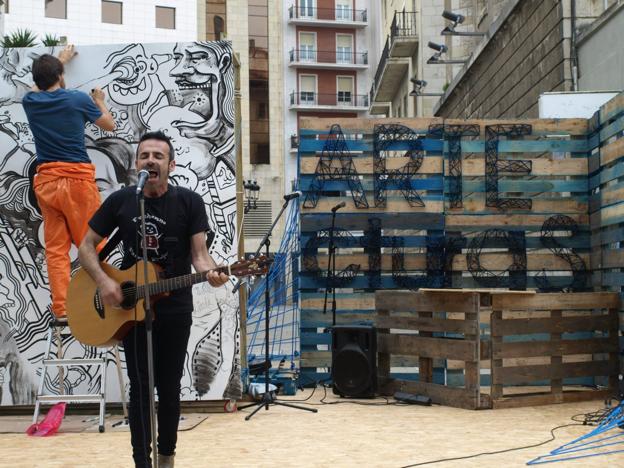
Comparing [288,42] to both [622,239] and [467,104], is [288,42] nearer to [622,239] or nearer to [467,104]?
[467,104]

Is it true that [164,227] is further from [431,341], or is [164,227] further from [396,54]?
[396,54]

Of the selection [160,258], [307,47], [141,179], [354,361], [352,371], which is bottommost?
[352,371]

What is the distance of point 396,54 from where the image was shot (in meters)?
26.3

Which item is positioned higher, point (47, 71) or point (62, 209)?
point (47, 71)

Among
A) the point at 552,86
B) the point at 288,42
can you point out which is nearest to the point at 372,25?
the point at 288,42

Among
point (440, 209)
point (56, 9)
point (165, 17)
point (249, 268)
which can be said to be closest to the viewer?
point (249, 268)

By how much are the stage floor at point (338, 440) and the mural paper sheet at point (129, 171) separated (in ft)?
3.05

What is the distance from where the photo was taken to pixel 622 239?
8609 millimetres

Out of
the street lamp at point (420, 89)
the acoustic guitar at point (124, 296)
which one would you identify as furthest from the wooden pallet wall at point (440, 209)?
the street lamp at point (420, 89)

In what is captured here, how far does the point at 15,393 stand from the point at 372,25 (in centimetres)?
4656

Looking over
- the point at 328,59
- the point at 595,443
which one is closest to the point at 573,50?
the point at 595,443

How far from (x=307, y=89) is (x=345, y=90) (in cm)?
286

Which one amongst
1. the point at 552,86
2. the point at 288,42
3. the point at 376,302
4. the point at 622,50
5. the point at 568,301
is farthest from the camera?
the point at 288,42

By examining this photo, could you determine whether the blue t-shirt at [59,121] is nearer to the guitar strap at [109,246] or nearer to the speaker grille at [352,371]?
the guitar strap at [109,246]
